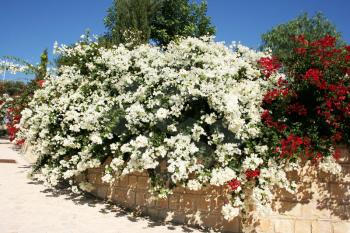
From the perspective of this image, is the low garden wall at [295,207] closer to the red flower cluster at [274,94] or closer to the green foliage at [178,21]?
the red flower cluster at [274,94]

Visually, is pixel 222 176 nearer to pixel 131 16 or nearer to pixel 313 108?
pixel 313 108

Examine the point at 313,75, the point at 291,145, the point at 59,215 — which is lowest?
the point at 59,215

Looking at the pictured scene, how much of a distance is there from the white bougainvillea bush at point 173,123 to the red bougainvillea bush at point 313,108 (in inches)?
11.8

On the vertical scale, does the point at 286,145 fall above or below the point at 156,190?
above

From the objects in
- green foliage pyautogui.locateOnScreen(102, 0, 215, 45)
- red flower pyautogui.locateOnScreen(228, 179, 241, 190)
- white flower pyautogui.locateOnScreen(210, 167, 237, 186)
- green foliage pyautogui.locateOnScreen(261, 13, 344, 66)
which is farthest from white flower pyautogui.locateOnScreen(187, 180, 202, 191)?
green foliage pyautogui.locateOnScreen(261, 13, 344, 66)

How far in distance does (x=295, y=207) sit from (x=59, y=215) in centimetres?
449

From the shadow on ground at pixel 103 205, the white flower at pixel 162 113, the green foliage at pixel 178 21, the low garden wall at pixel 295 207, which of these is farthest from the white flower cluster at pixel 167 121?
the green foliage at pixel 178 21

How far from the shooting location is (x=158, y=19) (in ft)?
84.4

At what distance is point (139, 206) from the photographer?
25.8 feet

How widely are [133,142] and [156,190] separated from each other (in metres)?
0.98

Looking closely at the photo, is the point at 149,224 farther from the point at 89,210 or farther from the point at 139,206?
the point at 89,210

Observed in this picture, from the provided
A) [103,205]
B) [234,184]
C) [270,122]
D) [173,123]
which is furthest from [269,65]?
[103,205]

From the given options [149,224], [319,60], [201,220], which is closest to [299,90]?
[319,60]

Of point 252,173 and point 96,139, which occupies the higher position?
point 96,139
